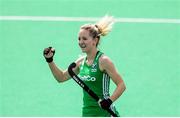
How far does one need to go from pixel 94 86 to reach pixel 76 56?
10.3 ft

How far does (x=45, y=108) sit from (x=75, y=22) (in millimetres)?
2234

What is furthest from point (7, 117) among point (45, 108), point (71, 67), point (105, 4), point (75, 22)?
point (105, 4)

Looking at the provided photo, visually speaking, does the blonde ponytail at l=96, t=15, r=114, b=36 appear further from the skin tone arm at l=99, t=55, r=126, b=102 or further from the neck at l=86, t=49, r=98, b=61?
the skin tone arm at l=99, t=55, r=126, b=102

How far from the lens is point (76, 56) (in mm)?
9617

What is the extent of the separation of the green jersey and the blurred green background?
1938 mm

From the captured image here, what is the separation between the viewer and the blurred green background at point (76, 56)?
866 cm

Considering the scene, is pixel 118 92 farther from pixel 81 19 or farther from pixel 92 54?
pixel 81 19

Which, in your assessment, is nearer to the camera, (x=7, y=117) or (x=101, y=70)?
(x=101, y=70)

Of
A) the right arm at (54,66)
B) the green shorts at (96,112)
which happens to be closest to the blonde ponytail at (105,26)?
the right arm at (54,66)

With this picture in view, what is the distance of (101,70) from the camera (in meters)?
6.51

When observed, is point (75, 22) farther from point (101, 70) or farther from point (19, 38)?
point (101, 70)

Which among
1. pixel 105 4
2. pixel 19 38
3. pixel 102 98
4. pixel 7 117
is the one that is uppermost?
pixel 105 4

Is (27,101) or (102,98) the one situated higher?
(27,101)

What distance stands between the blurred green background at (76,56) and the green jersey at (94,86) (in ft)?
6.36
